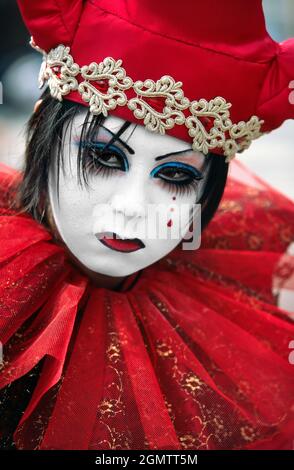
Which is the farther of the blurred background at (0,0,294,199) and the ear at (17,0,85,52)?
the blurred background at (0,0,294,199)

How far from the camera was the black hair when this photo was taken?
0.93 m

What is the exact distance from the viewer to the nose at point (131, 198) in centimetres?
92

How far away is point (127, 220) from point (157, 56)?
0.75ft

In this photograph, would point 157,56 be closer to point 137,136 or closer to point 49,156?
point 137,136

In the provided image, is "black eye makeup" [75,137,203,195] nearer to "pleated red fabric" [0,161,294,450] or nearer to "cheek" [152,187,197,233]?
"cheek" [152,187,197,233]

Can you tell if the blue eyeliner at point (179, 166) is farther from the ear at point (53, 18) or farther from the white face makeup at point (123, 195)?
the ear at point (53, 18)

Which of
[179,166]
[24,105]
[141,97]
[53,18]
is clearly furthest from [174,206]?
[24,105]

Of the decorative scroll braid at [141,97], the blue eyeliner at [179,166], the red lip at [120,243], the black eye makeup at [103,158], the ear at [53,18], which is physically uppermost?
the ear at [53,18]

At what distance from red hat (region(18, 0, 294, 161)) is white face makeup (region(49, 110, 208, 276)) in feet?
0.10

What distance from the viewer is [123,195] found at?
0.92 metres

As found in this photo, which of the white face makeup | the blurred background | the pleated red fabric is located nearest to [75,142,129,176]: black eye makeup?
the white face makeup

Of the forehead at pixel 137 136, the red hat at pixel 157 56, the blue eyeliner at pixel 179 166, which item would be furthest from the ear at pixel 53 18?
the blue eyeliner at pixel 179 166

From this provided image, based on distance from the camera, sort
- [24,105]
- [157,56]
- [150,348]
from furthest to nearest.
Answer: [24,105] < [150,348] < [157,56]
